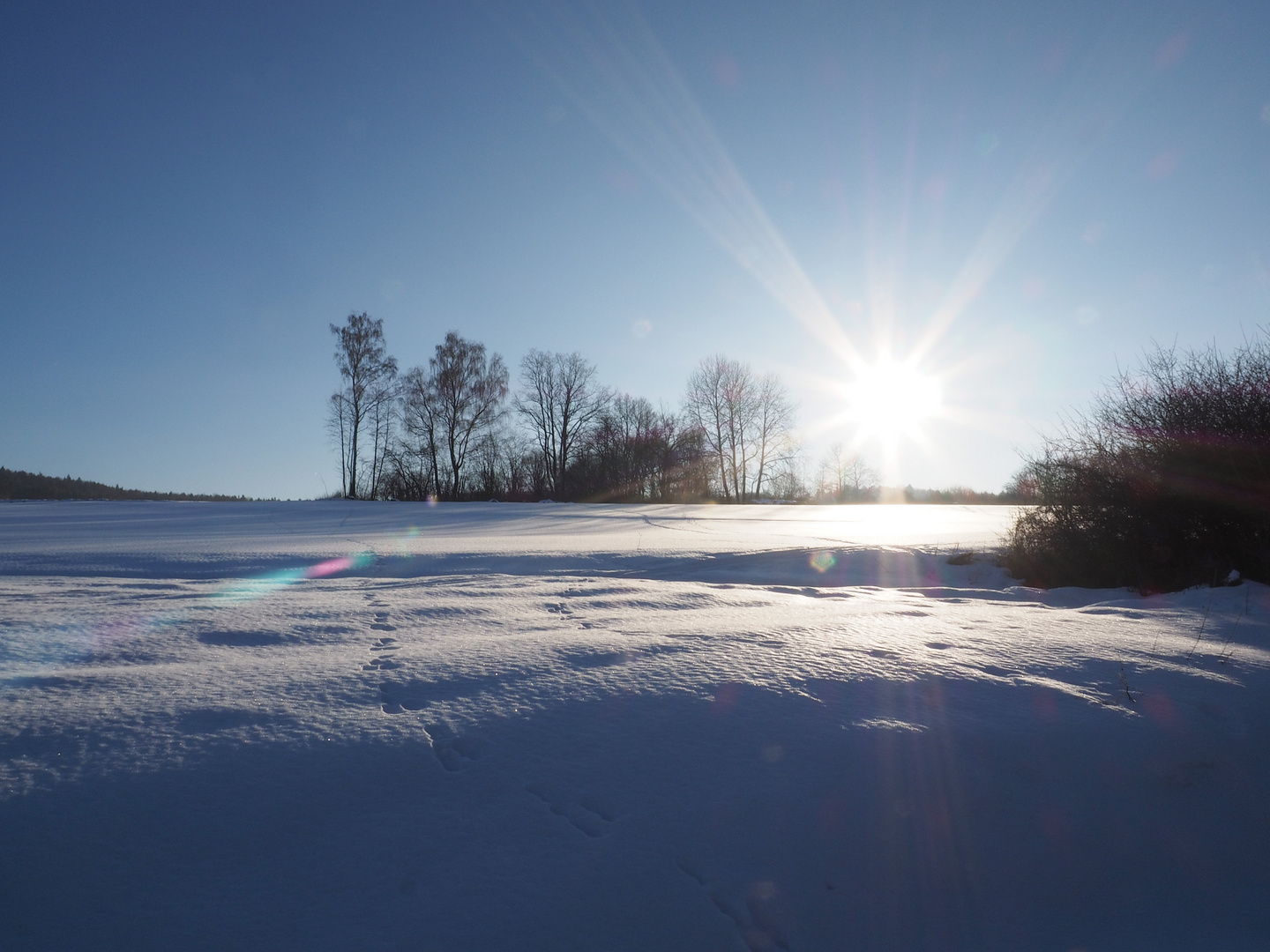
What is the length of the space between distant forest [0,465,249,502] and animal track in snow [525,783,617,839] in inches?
814

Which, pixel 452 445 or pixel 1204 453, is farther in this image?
pixel 452 445

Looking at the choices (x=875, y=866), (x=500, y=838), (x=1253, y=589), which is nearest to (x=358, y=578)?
(x=500, y=838)

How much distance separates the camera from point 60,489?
749 inches

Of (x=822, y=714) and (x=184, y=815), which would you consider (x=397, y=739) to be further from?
(x=822, y=714)

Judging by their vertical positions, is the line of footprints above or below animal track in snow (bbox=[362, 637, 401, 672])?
below

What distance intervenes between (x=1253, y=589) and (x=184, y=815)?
211 inches

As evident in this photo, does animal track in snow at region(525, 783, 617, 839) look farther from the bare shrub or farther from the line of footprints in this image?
the bare shrub

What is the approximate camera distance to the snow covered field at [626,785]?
3.71 ft

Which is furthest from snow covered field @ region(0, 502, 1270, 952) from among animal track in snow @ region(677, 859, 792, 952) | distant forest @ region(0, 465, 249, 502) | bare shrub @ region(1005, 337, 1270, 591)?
distant forest @ region(0, 465, 249, 502)

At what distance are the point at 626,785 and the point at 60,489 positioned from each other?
82.2ft

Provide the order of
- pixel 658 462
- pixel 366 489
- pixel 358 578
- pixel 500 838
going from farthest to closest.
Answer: pixel 658 462 < pixel 366 489 < pixel 358 578 < pixel 500 838

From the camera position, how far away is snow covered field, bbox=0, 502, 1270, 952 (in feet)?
3.71

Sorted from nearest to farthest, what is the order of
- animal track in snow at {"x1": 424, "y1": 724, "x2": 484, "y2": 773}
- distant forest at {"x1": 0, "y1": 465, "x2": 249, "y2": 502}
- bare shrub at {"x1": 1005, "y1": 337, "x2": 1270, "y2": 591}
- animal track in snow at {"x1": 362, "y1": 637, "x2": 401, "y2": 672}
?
animal track in snow at {"x1": 424, "y1": 724, "x2": 484, "y2": 773} → animal track in snow at {"x1": 362, "y1": 637, "x2": 401, "y2": 672} → bare shrub at {"x1": 1005, "y1": 337, "x2": 1270, "y2": 591} → distant forest at {"x1": 0, "y1": 465, "x2": 249, "y2": 502}

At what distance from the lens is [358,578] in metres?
4.32
